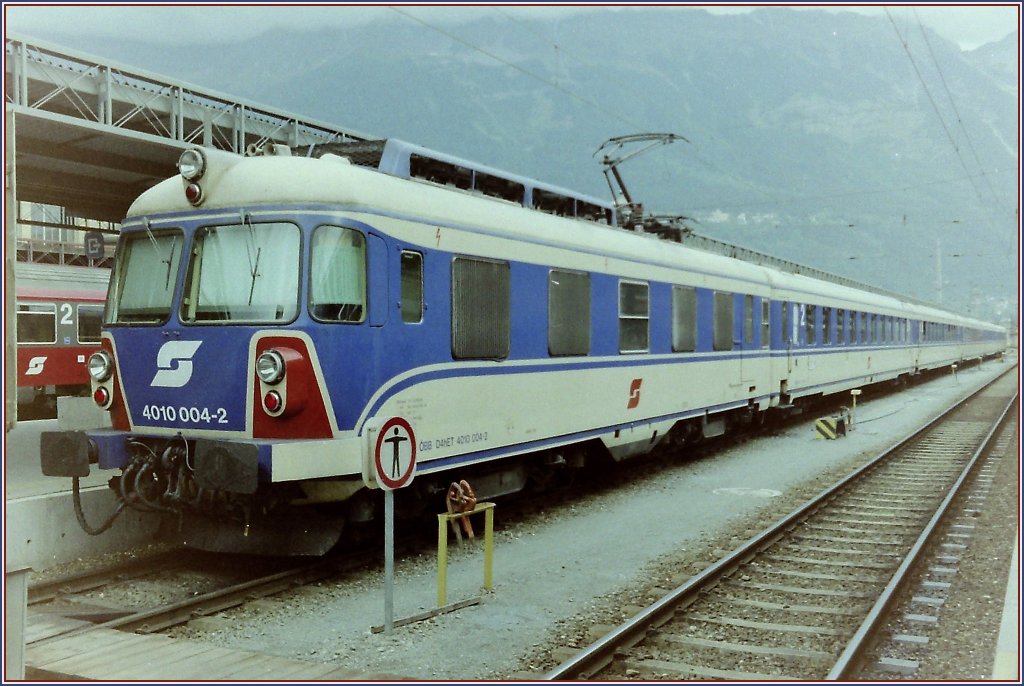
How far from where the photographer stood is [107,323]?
7793 mm

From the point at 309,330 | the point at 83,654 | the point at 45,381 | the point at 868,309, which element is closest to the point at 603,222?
the point at 309,330

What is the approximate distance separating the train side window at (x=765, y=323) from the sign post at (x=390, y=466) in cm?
1158

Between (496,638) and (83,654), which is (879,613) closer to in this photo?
(496,638)

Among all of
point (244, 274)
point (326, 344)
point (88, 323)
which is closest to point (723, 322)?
point (326, 344)

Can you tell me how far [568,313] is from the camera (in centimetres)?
1008

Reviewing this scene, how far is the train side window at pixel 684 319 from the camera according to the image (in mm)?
12938

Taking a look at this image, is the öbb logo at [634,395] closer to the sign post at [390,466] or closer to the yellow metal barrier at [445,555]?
the yellow metal barrier at [445,555]

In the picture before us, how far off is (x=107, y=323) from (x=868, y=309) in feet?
77.9

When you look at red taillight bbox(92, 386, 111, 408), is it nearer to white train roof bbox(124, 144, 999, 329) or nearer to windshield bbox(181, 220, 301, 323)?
windshield bbox(181, 220, 301, 323)

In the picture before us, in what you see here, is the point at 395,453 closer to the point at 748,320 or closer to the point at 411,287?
the point at 411,287

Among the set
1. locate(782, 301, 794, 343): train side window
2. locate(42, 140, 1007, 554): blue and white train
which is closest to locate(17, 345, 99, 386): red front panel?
locate(42, 140, 1007, 554): blue and white train

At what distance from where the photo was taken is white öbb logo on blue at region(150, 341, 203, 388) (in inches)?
283

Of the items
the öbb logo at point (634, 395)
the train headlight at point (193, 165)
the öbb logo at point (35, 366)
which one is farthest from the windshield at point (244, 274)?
the öbb logo at point (35, 366)

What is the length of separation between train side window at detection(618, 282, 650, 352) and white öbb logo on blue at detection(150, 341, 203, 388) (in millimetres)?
5535
